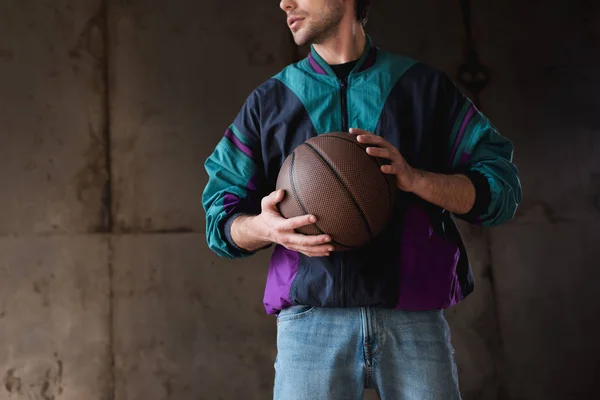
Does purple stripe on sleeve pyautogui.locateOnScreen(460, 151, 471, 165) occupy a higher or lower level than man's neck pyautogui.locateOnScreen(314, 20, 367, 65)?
lower

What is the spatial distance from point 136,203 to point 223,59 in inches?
36.8

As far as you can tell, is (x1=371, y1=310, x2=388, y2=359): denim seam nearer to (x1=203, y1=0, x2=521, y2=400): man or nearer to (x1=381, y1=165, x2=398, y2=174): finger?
(x1=203, y1=0, x2=521, y2=400): man

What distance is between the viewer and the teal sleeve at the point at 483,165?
1435mm

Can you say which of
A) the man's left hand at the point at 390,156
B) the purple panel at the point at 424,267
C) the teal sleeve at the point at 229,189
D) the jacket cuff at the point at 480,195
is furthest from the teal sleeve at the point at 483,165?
the teal sleeve at the point at 229,189

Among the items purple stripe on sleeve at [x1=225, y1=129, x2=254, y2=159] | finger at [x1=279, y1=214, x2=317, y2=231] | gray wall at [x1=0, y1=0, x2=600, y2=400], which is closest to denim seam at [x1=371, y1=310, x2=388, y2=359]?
finger at [x1=279, y1=214, x2=317, y2=231]

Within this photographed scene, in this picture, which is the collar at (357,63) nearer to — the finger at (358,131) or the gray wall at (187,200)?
the finger at (358,131)

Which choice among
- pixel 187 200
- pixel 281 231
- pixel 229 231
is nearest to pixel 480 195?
pixel 281 231

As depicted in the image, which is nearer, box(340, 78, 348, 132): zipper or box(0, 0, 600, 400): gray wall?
box(340, 78, 348, 132): zipper

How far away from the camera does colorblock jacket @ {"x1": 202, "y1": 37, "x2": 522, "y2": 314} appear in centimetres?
137

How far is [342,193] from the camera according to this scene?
1258 mm

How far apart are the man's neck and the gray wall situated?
1.45 meters

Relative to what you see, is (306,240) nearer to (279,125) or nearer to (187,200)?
(279,125)

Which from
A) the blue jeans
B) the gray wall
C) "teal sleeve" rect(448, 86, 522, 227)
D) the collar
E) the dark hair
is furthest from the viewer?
the gray wall

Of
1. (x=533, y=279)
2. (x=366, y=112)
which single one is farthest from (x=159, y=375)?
(x=533, y=279)
